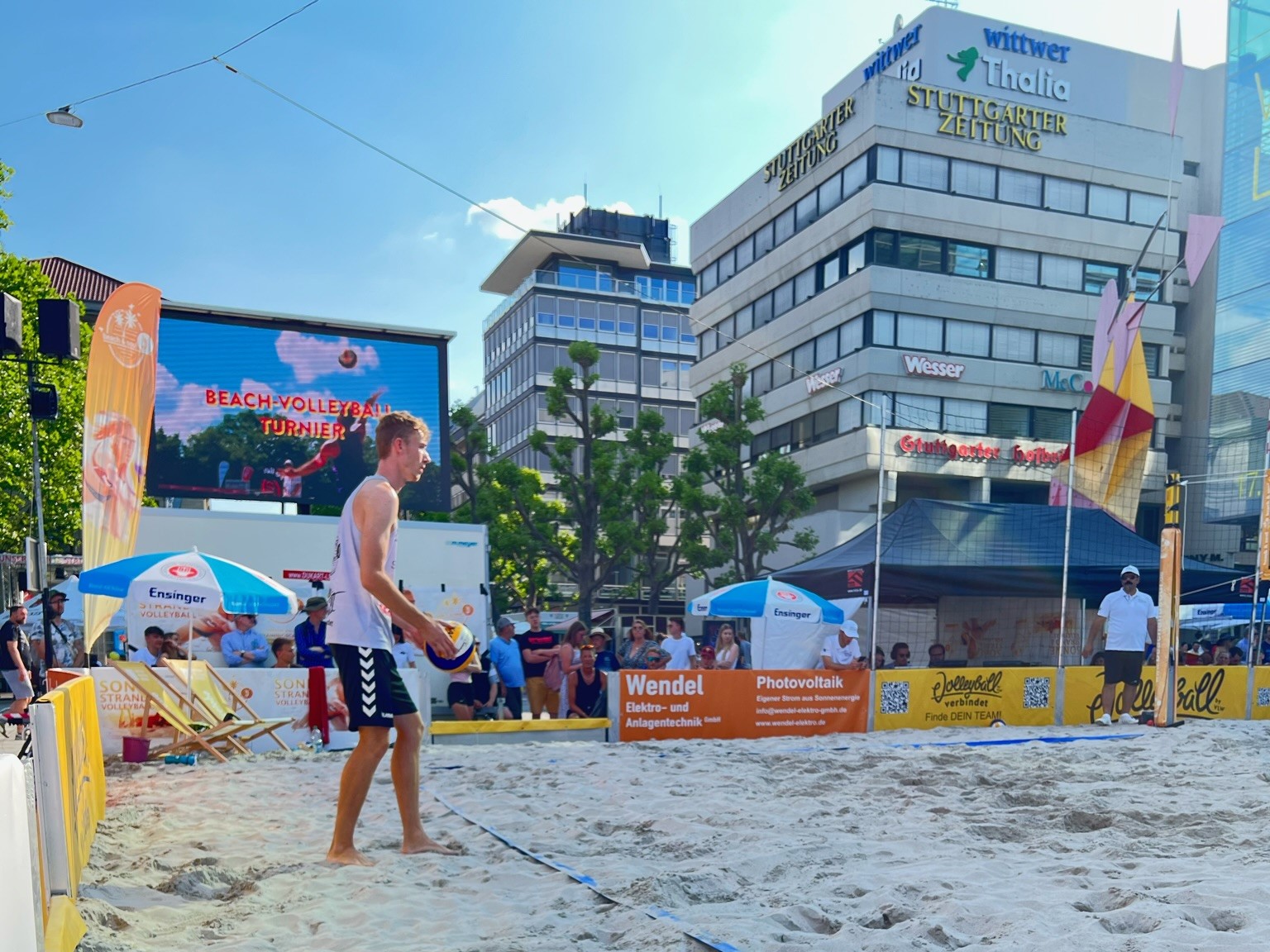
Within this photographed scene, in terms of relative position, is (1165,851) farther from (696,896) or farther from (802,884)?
(696,896)

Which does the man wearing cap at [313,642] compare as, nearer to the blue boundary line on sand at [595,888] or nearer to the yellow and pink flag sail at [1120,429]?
the blue boundary line on sand at [595,888]

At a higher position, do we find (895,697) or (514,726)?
(895,697)

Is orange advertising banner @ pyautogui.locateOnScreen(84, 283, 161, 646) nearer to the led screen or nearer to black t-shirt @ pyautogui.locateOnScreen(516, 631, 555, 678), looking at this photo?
black t-shirt @ pyautogui.locateOnScreen(516, 631, 555, 678)

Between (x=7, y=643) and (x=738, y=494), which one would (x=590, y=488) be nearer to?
(x=738, y=494)

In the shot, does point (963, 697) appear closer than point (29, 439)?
Yes

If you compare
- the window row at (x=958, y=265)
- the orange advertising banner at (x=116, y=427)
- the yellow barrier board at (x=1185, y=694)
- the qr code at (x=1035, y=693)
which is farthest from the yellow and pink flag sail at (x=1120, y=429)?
the orange advertising banner at (x=116, y=427)

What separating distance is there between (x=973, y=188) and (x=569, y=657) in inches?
1050

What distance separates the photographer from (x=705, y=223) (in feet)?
143

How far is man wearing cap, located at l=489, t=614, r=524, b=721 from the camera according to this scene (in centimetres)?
1208

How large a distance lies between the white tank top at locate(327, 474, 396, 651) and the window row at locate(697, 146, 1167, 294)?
3064 centimetres

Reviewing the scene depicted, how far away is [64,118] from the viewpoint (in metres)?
11.9

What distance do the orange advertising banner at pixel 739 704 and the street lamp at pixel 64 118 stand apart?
27.8 ft

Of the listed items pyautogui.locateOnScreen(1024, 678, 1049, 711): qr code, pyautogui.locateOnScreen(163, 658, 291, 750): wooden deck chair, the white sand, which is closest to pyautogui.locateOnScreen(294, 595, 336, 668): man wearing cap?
pyautogui.locateOnScreen(163, 658, 291, 750): wooden deck chair

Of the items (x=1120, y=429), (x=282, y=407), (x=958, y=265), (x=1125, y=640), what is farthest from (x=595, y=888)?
(x=958, y=265)
